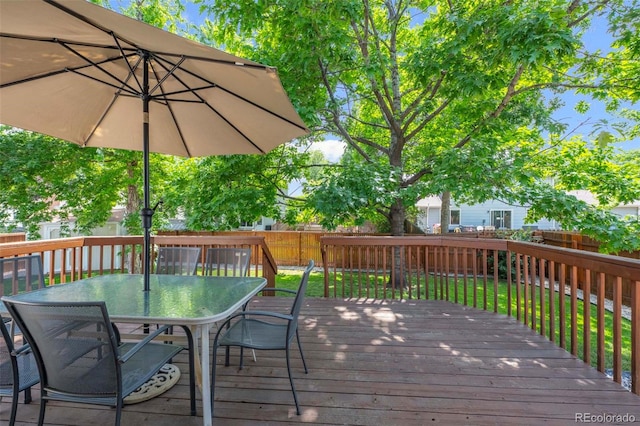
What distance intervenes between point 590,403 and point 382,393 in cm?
134

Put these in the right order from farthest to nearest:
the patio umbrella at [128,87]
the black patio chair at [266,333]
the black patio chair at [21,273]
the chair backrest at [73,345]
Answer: the black patio chair at [21,273] < the black patio chair at [266,333] < the patio umbrella at [128,87] < the chair backrest at [73,345]

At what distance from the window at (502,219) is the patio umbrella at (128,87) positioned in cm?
1804

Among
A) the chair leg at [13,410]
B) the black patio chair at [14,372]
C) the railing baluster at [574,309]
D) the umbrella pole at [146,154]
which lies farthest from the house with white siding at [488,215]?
the chair leg at [13,410]

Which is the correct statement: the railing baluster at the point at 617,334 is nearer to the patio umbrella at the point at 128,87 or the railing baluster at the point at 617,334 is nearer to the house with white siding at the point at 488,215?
the patio umbrella at the point at 128,87

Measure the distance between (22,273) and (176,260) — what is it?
119 centimetres

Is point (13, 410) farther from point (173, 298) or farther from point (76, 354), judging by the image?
point (173, 298)

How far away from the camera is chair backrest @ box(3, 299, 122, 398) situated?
54.3 inches

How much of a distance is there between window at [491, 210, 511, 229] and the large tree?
42.0ft

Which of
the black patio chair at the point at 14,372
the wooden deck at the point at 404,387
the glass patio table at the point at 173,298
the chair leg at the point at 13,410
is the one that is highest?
the glass patio table at the point at 173,298

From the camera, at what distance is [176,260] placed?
131 inches

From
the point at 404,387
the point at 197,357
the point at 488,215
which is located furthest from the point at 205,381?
the point at 488,215

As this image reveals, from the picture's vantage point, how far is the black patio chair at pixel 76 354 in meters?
1.40

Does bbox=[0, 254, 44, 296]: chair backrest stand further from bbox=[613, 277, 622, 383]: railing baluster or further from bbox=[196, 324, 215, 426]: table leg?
bbox=[613, 277, 622, 383]: railing baluster

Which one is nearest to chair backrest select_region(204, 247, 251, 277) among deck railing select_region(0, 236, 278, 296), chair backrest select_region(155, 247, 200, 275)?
chair backrest select_region(155, 247, 200, 275)
